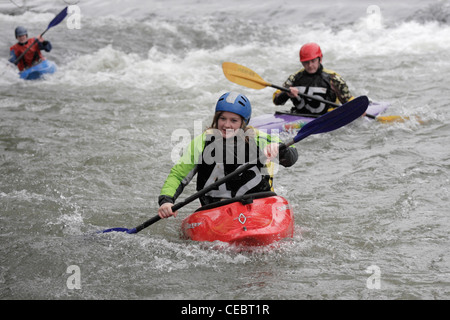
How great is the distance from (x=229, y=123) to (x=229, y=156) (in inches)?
9.6

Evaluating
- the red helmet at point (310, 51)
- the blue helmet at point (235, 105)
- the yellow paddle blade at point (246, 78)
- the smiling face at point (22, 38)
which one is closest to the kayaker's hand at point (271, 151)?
the blue helmet at point (235, 105)

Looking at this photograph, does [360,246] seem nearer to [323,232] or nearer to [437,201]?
[323,232]

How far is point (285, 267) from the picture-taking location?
4.23 meters

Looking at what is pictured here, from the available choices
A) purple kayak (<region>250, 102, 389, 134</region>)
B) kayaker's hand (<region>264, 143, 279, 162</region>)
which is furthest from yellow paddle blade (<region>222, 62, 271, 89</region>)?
kayaker's hand (<region>264, 143, 279, 162</region>)

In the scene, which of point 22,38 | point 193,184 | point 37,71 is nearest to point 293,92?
point 193,184

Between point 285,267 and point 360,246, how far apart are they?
28.8 inches

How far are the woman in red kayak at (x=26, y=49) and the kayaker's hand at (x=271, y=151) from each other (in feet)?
25.7

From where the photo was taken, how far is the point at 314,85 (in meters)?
7.63

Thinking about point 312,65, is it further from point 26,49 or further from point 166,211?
point 26,49

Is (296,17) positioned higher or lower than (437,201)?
higher

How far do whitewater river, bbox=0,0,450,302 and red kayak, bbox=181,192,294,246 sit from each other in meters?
0.10

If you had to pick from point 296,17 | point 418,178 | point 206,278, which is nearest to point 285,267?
point 206,278

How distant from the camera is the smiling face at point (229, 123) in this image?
171 inches
